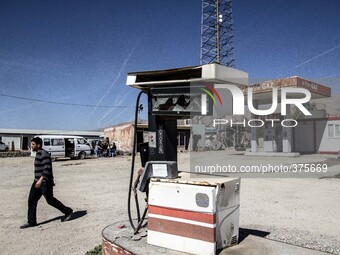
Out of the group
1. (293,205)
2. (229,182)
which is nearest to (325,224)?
(293,205)

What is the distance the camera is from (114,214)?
701 cm

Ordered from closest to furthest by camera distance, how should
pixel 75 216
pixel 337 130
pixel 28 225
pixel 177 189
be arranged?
pixel 177 189 → pixel 28 225 → pixel 75 216 → pixel 337 130

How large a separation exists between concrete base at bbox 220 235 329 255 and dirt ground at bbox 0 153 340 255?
1509 millimetres

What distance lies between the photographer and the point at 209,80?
3.55 metres

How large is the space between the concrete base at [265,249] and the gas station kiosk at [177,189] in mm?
113

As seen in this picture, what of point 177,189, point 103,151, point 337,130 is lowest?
point 103,151

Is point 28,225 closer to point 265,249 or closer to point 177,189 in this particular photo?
point 177,189

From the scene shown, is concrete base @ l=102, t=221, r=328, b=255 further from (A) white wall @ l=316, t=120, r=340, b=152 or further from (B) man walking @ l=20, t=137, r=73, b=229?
(A) white wall @ l=316, t=120, r=340, b=152

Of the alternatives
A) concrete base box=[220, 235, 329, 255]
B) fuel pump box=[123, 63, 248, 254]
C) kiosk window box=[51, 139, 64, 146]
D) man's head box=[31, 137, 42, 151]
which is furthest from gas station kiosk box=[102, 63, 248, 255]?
kiosk window box=[51, 139, 64, 146]

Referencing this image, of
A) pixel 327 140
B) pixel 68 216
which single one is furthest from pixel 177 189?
pixel 327 140

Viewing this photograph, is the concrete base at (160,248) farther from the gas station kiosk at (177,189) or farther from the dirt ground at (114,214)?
the dirt ground at (114,214)

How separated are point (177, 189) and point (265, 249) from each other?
1.17m

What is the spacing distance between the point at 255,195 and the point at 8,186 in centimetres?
864

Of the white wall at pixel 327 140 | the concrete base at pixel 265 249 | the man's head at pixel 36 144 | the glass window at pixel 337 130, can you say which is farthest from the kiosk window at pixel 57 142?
the glass window at pixel 337 130
